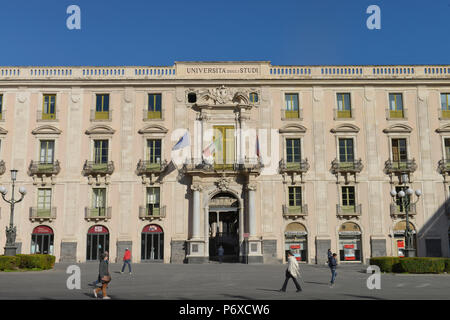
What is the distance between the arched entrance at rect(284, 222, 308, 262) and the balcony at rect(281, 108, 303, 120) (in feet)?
28.6

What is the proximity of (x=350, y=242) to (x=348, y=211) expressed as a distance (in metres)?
2.49

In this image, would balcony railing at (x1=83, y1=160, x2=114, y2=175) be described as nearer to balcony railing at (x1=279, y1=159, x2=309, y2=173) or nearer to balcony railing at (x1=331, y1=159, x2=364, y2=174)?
balcony railing at (x1=279, y1=159, x2=309, y2=173)

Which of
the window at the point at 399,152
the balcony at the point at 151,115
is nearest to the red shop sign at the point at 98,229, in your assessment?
the balcony at the point at 151,115

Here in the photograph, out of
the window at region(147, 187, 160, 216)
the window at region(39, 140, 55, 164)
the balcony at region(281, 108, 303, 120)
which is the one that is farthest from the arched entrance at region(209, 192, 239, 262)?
the window at region(39, 140, 55, 164)

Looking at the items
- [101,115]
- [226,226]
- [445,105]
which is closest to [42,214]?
[101,115]

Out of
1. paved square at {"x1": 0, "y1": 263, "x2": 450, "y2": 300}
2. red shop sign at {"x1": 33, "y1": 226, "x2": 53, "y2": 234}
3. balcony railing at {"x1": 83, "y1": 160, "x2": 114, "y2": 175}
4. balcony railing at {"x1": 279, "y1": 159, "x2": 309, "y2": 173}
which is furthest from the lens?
balcony railing at {"x1": 279, "y1": 159, "x2": 309, "y2": 173}

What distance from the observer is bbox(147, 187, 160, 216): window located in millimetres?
38812

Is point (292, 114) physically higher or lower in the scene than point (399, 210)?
higher

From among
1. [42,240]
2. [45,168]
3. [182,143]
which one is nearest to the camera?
[182,143]

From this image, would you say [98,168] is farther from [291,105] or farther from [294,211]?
[291,105]

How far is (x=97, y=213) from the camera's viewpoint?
127 feet

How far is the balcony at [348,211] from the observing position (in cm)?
3878
